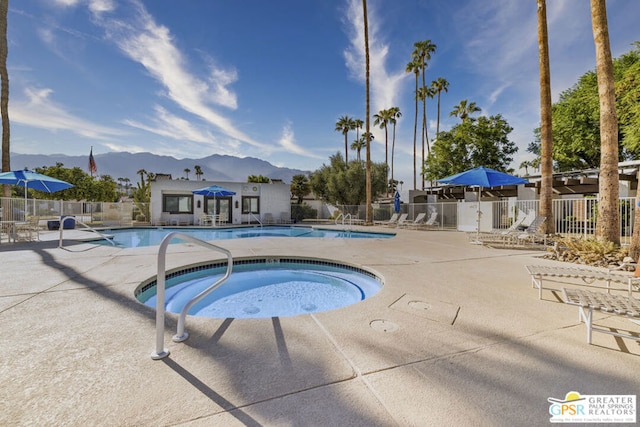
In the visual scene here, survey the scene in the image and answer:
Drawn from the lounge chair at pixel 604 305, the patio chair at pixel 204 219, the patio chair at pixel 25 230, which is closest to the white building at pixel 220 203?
the patio chair at pixel 204 219

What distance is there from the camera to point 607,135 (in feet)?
21.0

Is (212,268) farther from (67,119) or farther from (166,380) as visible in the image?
(67,119)

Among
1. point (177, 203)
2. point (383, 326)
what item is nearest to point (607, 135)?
point (383, 326)

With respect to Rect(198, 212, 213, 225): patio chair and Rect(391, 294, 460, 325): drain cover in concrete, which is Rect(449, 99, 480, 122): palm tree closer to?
Rect(198, 212, 213, 225): patio chair

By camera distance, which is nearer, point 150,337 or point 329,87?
point 150,337

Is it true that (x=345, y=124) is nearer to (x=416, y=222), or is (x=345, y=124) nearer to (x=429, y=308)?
(x=416, y=222)

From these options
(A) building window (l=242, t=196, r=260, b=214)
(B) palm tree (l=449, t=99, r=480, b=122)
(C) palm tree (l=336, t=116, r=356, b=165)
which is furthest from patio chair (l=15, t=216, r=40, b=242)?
(C) palm tree (l=336, t=116, r=356, b=165)

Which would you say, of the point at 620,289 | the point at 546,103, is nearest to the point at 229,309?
the point at 620,289

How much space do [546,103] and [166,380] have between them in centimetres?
1241

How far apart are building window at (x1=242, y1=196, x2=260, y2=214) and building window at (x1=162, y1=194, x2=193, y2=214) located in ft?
12.4

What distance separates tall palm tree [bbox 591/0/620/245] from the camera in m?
6.36

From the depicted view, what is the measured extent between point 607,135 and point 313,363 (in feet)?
28.8

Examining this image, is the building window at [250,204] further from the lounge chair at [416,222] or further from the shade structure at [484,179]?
the shade structure at [484,179]

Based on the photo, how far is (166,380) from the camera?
1844 millimetres
